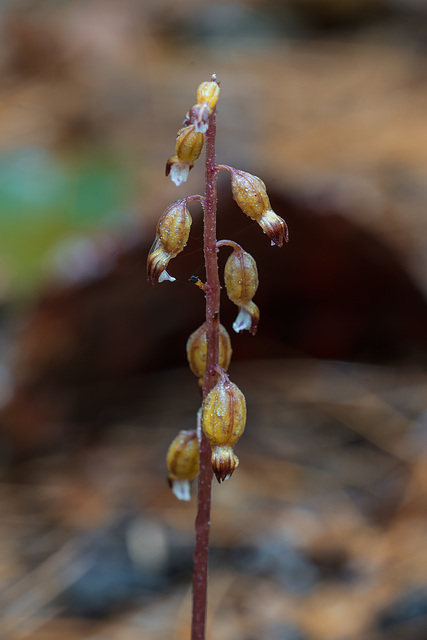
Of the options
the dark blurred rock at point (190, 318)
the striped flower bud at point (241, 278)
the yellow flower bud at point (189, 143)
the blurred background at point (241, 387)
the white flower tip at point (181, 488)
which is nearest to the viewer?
the yellow flower bud at point (189, 143)

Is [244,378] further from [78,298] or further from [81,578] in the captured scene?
[81,578]

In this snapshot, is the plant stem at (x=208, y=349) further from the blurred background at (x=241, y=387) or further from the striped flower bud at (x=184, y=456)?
the blurred background at (x=241, y=387)

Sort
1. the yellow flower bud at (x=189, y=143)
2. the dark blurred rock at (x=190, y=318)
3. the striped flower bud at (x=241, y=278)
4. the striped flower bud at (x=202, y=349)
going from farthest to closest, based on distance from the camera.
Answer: the dark blurred rock at (x=190, y=318)
the striped flower bud at (x=202, y=349)
the striped flower bud at (x=241, y=278)
the yellow flower bud at (x=189, y=143)

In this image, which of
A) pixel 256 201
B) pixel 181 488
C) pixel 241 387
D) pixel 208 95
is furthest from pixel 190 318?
pixel 208 95

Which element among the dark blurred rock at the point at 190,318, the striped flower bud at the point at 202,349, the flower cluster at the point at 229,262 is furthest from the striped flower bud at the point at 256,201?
the dark blurred rock at the point at 190,318

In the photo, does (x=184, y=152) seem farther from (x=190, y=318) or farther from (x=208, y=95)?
(x=190, y=318)

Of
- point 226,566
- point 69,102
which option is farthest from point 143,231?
point 69,102
